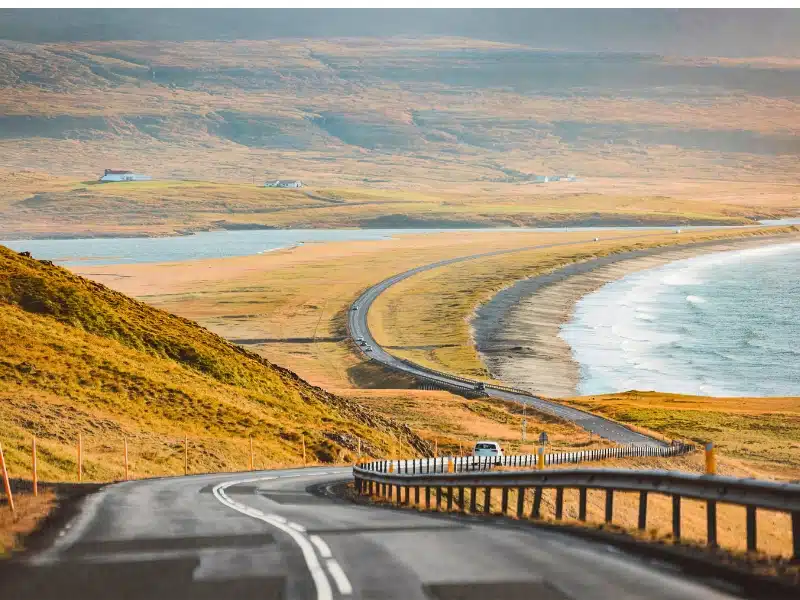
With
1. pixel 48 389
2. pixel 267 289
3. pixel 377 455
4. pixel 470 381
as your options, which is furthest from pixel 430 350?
pixel 48 389

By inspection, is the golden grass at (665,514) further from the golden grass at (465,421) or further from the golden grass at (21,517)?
the golden grass at (465,421)

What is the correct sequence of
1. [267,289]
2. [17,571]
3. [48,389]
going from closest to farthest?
[17,571] < [48,389] < [267,289]

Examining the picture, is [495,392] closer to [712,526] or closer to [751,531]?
[712,526]

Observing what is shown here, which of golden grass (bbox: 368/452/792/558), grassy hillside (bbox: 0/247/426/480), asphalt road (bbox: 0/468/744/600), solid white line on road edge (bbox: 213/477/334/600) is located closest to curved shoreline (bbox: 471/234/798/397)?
grassy hillside (bbox: 0/247/426/480)

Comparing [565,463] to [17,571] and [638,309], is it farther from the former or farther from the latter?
[638,309]

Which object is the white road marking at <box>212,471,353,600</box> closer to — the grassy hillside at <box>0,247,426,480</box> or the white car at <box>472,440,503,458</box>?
the grassy hillside at <box>0,247,426,480</box>

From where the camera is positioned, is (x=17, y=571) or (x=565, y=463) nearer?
(x=17, y=571)

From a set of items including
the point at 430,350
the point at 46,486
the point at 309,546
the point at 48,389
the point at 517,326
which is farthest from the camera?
the point at 517,326

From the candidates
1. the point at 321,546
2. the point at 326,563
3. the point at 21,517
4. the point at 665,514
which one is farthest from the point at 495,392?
the point at 326,563
